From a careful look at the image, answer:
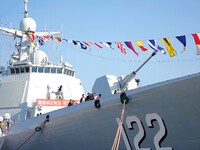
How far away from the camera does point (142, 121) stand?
7598mm

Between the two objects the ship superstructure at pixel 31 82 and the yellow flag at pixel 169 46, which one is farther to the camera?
the ship superstructure at pixel 31 82

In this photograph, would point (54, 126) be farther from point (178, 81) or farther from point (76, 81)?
point (76, 81)

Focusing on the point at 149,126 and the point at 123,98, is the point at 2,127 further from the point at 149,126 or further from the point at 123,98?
the point at 149,126

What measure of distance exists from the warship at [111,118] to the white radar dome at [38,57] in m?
1.65

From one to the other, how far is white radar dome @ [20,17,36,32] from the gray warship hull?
36.3 feet

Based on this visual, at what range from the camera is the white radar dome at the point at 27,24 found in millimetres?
20547

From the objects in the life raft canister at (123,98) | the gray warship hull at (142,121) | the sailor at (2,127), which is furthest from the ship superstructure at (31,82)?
the life raft canister at (123,98)

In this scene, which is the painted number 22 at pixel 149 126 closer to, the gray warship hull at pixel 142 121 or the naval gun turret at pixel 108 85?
the gray warship hull at pixel 142 121

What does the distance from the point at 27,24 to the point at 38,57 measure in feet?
9.81

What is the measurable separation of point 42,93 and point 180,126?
11.2 meters

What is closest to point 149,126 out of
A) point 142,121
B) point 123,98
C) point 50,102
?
point 142,121

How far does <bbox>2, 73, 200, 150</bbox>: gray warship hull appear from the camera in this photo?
6.73 m

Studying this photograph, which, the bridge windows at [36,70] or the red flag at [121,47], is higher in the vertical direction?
the bridge windows at [36,70]

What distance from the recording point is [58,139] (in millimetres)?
10344
